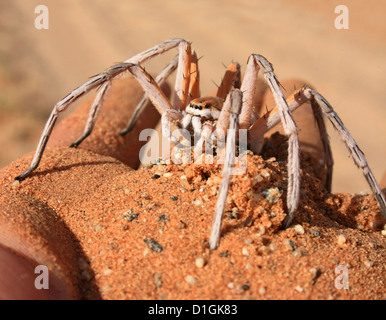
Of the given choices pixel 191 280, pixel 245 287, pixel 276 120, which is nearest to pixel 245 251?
pixel 245 287

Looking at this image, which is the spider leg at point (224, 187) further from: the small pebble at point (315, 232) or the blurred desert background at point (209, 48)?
the blurred desert background at point (209, 48)

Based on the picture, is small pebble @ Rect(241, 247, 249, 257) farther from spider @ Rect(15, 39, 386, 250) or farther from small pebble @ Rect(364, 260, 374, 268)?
small pebble @ Rect(364, 260, 374, 268)

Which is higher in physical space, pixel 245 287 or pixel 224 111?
pixel 224 111

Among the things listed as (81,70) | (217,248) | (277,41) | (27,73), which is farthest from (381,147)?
(27,73)

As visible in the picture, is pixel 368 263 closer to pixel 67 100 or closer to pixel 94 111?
pixel 67 100

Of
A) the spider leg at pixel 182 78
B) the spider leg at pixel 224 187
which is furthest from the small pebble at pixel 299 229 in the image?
the spider leg at pixel 182 78

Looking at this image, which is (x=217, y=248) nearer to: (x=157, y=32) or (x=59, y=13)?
(x=157, y=32)

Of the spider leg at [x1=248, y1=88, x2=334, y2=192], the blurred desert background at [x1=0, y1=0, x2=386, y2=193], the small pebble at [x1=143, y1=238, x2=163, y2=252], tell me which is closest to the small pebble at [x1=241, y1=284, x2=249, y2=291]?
the small pebble at [x1=143, y1=238, x2=163, y2=252]
